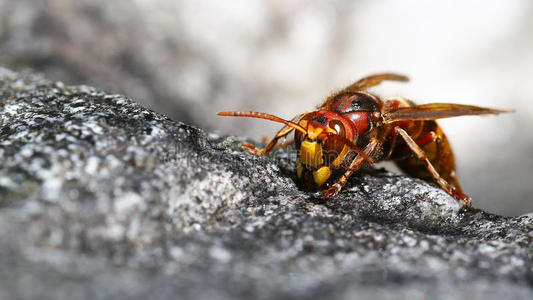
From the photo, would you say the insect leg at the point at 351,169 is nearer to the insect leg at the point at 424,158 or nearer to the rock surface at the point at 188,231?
the rock surface at the point at 188,231

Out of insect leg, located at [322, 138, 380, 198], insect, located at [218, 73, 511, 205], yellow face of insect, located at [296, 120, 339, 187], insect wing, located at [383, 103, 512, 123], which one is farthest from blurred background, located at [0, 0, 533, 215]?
yellow face of insect, located at [296, 120, 339, 187]

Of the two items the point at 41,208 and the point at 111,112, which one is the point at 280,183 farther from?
the point at 41,208

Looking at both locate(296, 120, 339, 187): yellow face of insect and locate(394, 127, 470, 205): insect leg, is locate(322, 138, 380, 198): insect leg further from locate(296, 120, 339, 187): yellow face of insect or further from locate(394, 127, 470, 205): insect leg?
locate(394, 127, 470, 205): insect leg

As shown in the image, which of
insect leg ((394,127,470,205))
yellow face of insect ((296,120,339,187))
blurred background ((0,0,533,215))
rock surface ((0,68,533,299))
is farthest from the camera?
blurred background ((0,0,533,215))

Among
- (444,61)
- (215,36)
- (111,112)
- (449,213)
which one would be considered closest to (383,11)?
(444,61)

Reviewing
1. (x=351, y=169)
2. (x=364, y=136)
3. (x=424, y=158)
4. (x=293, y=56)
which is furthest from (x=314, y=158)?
(x=293, y=56)

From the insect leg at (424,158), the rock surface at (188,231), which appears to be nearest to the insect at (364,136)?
the insect leg at (424,158)

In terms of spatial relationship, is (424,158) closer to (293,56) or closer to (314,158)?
(314,158)
